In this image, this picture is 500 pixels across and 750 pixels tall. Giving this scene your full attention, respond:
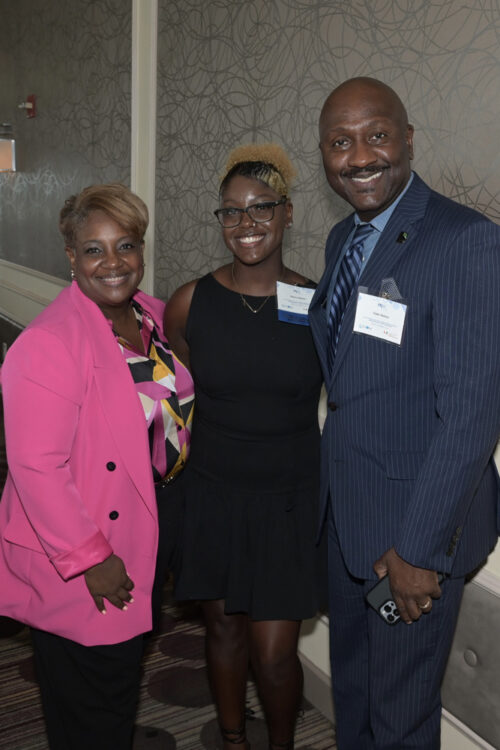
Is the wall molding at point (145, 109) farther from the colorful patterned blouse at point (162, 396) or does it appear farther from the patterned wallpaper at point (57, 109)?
the colorful patterned blouse at point (162, 396)

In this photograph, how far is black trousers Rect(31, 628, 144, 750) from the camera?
1.76 m

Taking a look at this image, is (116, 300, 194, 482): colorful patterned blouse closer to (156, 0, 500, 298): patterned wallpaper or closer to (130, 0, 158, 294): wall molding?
(156, 0, 500, 298): patterned wallpaper

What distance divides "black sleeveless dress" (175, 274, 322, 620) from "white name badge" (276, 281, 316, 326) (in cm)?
2

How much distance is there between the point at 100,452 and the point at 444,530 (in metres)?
0.80

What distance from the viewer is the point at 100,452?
1.71 m

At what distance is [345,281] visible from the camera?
171cm

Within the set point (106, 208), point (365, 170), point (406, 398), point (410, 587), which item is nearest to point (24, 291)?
point (106, 208)

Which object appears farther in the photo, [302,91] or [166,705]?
[166,705]

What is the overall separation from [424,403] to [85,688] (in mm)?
1080

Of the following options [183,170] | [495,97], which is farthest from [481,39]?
[183,170]

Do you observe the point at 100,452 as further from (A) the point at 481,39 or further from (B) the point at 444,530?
Result: (A) the point at 481,39

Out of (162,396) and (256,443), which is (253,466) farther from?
(162,396)

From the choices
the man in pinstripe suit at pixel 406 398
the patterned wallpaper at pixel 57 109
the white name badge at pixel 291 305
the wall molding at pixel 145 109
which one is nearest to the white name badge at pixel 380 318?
the man in pinstripe suit at pixel 406 398

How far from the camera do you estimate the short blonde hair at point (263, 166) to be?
6.48 ft
